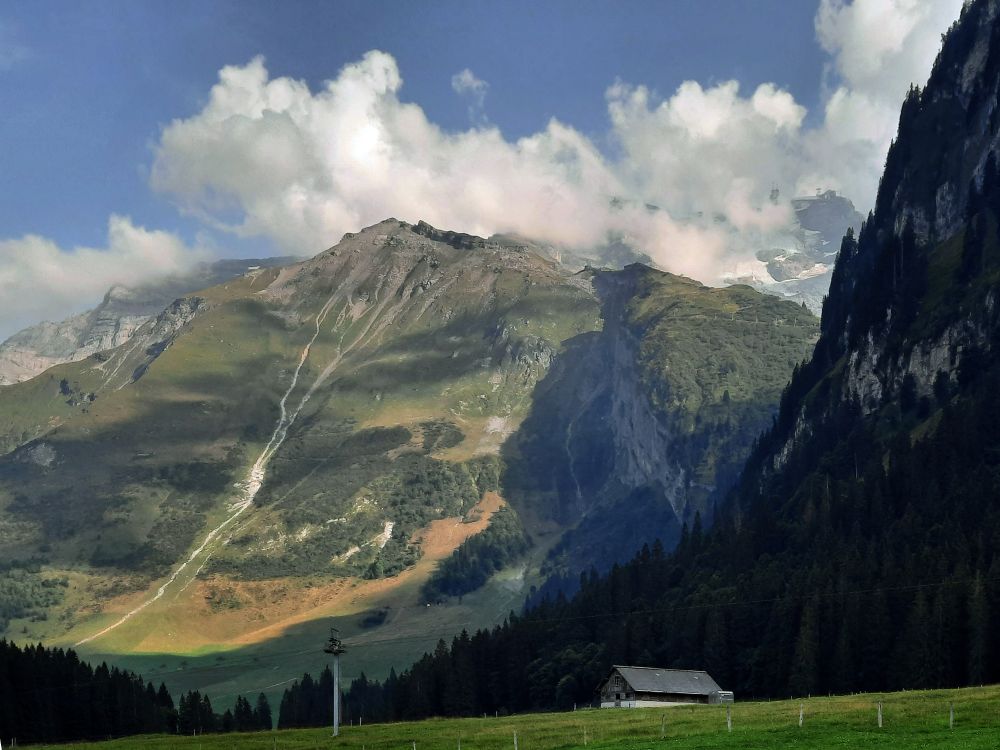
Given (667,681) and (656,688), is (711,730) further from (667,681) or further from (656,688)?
(667,681)

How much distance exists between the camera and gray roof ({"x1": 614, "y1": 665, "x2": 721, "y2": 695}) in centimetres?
17400

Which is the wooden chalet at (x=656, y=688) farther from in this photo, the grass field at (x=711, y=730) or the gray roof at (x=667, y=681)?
the grass field at (x=711, y=730)

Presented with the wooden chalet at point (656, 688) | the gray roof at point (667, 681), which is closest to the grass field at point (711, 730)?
the wooden chalet at point (656, 688)

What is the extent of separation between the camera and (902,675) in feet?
534

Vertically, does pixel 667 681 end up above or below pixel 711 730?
above

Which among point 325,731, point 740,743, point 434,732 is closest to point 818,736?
point 740,743

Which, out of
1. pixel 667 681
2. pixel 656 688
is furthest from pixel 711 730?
pixel 667 681

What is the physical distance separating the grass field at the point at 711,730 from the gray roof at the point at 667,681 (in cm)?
3503

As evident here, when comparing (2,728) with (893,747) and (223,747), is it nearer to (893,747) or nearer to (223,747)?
(223,747)

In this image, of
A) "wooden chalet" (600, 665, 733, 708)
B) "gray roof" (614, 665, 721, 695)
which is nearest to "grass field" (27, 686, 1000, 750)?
"wooden chalet" (600, 665, 733, 708)

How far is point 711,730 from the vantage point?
10044 cm

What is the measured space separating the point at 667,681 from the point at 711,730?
79168mm

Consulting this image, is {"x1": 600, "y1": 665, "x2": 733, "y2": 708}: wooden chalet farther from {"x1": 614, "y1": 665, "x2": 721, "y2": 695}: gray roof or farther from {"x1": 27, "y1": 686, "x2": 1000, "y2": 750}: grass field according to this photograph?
{"x1": 27, "y1": 686, "x2": 1000, "y2": 750}: grass field

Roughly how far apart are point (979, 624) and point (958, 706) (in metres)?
62.2
